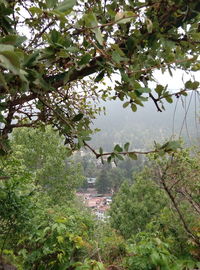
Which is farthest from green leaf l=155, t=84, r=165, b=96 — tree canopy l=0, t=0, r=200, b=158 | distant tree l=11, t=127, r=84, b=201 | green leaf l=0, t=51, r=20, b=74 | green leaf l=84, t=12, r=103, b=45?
distant tree l=11, t=127, r=84, b=201

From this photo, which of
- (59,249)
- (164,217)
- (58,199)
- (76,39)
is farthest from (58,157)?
(76,39)

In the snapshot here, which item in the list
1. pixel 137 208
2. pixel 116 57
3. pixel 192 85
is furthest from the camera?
pixel 137 208

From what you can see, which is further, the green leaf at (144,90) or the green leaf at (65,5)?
the green leaf at (144,90)

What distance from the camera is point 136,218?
17469 millimetres

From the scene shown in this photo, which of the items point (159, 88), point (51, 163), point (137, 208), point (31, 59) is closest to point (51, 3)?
point (31, 59)

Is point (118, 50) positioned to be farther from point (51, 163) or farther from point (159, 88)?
point (51, 163)

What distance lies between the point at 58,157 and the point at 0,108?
16695 millimetres

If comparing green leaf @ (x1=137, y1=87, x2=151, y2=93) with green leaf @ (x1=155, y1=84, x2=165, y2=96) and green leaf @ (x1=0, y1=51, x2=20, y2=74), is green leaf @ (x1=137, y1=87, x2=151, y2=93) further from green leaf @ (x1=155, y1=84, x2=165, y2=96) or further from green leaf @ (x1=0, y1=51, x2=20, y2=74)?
green leaf @ (x1=0, y1=51, x2=20, y2=74)

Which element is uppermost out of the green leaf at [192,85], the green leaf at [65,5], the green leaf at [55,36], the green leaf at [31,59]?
the green leaf at [65,5]

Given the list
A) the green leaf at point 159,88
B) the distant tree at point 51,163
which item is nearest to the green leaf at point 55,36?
the green leaf at point 159,88

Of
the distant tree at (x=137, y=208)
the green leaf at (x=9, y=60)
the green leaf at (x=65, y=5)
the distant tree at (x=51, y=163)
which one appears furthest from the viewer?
the distant tree at (x=137, y=208)

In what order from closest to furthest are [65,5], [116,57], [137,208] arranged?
1. [65,5]
2. [116,57]
3. [137,208]

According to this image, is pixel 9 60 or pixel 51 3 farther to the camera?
pixel 51 3

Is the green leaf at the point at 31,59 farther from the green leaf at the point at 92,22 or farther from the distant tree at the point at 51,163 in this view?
the distant tree at the point at 51,163
